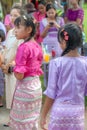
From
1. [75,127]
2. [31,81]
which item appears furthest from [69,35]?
[31,81]

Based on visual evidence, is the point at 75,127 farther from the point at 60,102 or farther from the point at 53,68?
the point at 53,68

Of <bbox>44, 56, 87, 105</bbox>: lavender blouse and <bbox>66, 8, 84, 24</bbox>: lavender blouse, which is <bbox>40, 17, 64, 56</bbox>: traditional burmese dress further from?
<bbox>44, 56, 87, 105</bbox>: lavender blouse

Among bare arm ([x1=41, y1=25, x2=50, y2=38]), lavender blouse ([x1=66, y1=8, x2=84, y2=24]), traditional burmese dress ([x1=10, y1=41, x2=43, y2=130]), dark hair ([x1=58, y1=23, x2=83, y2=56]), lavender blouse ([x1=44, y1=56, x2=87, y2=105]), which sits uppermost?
dark hair ([x1=58, y1=23, x2=83, y2=56])

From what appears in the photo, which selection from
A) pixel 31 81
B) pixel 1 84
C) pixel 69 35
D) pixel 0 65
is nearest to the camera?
pixel 69 35

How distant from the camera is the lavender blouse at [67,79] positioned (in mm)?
2701

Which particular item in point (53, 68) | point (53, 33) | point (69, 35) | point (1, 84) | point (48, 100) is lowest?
point (1, 84)

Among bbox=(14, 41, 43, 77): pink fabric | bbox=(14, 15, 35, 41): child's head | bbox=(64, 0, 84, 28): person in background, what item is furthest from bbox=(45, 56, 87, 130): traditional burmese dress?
Result: bbox=(64, 0, 84, 28): person in background

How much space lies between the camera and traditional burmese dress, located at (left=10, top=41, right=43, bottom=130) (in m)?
3.38

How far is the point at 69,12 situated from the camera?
7660mm

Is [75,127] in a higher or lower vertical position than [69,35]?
lower

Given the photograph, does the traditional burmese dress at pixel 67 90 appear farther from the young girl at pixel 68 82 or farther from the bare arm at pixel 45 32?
the bare arm at pixel 45 32

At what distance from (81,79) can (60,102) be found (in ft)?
0.76

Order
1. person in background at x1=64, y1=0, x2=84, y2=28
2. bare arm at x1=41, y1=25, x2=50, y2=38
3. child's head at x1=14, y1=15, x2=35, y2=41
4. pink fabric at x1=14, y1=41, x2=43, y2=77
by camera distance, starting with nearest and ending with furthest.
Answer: pink fabric at x1=14, y1=41, x2=43, y2=77 < child's head at x1=14, y1=15, x2=35, y2=41 < bare arm at x1=41, y1=25, x2=50, y2=38 < person in background at x1=64, y1=0, x2=84, y2=28

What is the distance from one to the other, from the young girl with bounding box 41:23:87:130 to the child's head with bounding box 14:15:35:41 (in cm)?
78
